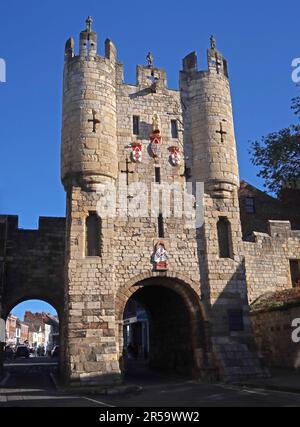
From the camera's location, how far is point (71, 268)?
1523 centimetres

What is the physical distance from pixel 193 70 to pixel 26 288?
11.7 m

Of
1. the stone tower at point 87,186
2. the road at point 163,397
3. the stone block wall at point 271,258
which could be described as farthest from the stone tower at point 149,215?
the stone block wall at point 271,258

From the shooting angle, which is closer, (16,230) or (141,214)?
(141,214)

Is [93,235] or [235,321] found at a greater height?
[93,235]

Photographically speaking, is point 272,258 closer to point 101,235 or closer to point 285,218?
point 285,218

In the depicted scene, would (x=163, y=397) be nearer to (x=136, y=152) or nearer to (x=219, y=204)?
(x=219, y=204)

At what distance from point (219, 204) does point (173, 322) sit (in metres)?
5.12

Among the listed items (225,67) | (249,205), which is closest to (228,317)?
(225,67)

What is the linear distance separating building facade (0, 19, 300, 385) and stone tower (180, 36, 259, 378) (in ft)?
0.13

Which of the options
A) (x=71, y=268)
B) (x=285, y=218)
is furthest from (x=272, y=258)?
(x=71, y=268)

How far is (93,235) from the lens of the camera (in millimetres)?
15992

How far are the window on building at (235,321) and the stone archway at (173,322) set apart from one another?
0.86 metres

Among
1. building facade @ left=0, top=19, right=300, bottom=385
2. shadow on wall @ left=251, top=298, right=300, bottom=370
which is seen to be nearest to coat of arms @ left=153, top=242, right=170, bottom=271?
building facade @ left=0, top=19, right=300, bottom=385

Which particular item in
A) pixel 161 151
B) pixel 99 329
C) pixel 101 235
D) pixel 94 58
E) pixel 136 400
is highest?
pixel 94 58
